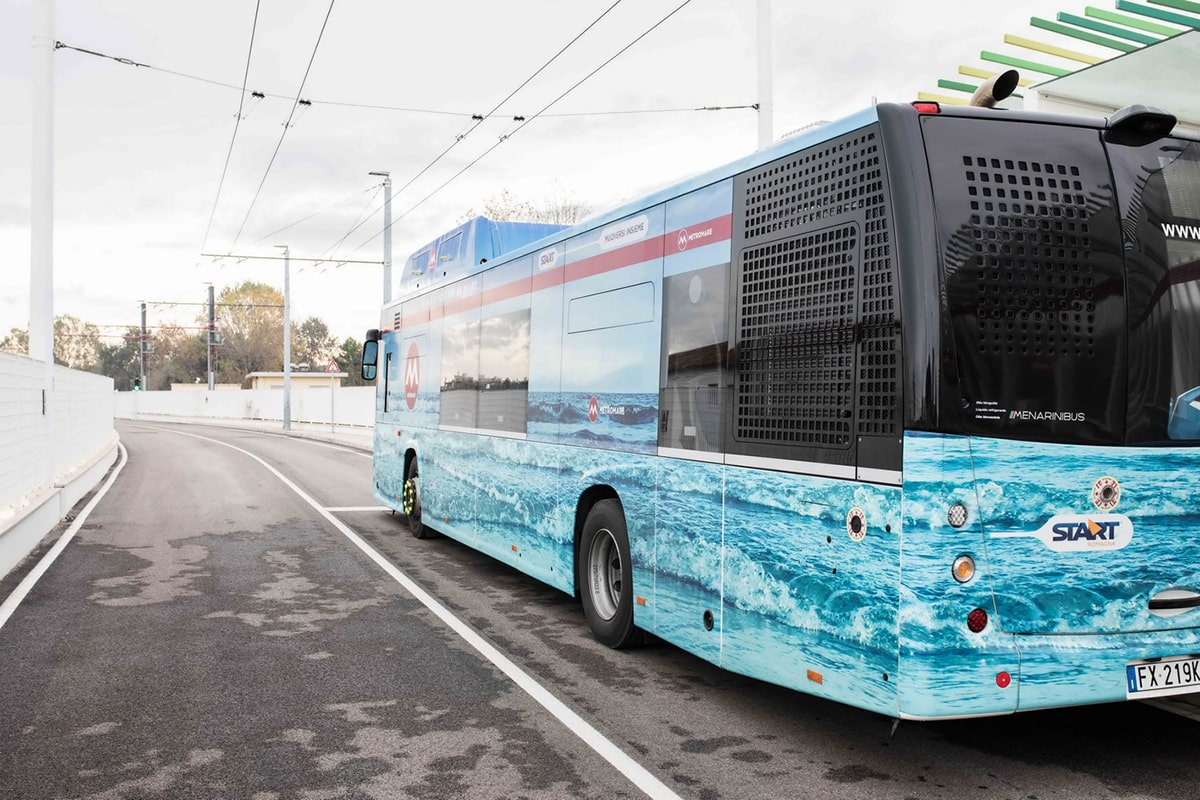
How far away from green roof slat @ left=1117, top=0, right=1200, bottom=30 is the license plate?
10.3 metres

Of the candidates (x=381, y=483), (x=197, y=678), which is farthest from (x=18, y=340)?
(x=197, y=678)

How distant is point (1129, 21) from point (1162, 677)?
1053 cm

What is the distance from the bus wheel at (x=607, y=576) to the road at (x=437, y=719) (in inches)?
6.6

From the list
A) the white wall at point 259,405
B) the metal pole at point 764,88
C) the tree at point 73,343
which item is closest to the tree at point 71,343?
the tree at point 73,343

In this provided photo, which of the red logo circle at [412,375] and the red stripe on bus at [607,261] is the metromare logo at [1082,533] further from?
the red logo circle at [412,375]

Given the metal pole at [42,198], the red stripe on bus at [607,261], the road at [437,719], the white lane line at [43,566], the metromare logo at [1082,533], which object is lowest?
the white lane line at [43,566]

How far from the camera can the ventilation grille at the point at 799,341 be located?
4.68 meters

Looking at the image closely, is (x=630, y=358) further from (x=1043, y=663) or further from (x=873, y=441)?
(x=1043, y=663)

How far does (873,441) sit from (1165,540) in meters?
1.43

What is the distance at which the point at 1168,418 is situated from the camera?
15.2 feet

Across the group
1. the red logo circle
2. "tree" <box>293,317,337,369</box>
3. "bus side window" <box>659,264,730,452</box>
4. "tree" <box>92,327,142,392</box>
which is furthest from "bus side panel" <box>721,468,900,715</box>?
"tree" <box>92,327,142,392</box>

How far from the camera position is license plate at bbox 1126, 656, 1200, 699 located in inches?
177

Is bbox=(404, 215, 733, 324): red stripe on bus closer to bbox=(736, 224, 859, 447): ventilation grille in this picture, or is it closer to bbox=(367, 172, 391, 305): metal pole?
bbox=(736, 224, 859, 447): ventilation grille

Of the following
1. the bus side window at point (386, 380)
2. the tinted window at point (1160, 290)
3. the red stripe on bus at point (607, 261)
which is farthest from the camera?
the bus side window at point (386, 380)
